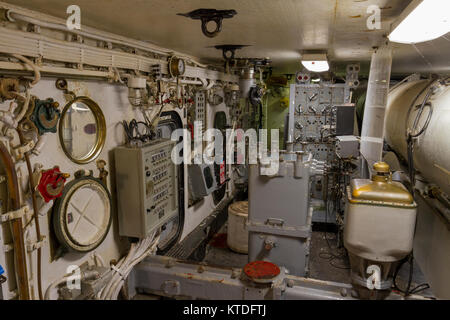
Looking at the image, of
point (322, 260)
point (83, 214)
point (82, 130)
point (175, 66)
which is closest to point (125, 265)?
point (83, 214)

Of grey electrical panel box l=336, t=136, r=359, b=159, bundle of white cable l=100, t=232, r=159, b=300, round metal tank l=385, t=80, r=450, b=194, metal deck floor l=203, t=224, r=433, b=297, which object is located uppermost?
round metal tank l=385, t=80, r=450, b=194

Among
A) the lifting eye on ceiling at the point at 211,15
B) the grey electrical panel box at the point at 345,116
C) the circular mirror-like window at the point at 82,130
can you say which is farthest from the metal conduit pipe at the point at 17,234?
the grey electrical panel box at the point at 345,116

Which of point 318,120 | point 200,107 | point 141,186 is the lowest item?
point 141,186

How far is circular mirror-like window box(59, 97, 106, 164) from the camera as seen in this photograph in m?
2.59

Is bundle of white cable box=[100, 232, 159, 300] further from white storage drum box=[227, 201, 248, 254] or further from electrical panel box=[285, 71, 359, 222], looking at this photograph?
electrical panel box=[285, 71, 359, 222]

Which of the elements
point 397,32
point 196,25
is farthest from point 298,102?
point 397,32

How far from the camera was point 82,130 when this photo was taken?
2768 millimetres

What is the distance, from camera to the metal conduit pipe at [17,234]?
196 centimetres

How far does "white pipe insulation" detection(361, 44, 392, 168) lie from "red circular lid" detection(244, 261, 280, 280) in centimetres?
152

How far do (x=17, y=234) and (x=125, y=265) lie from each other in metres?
1.28

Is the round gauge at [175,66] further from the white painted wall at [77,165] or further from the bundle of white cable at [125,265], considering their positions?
the bundle of white cable at [125,265]

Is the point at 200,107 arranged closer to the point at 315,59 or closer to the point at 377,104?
the point at 315,59

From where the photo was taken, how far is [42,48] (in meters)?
2.15

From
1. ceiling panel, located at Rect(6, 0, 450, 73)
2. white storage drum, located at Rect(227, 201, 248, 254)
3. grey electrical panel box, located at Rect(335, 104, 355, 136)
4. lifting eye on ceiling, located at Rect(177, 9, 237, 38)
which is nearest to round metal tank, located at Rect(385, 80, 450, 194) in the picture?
ceiling panel, located at Rect(6, 0, 450, 73)
